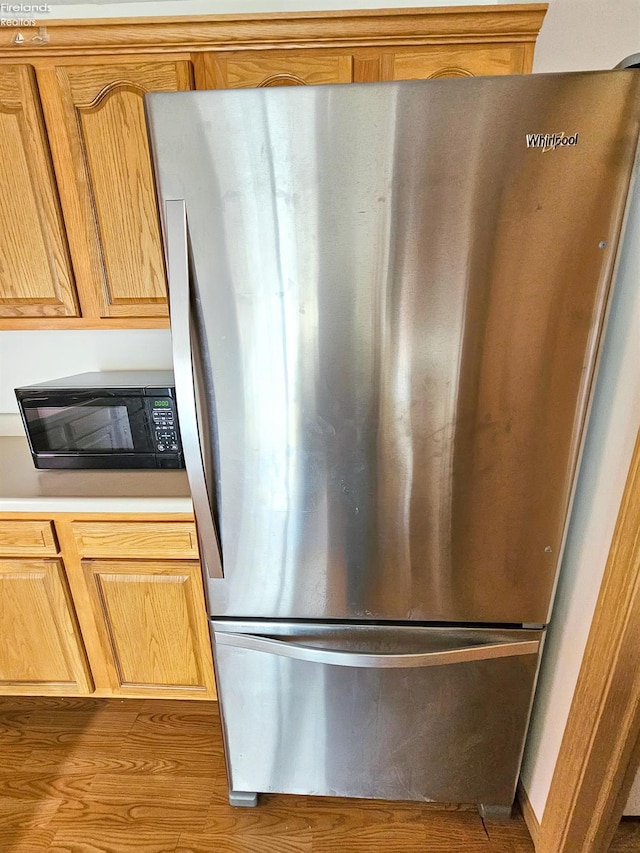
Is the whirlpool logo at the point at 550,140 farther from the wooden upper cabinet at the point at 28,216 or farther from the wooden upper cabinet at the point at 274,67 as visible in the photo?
the wooden upper cabinet at the point at 28,216

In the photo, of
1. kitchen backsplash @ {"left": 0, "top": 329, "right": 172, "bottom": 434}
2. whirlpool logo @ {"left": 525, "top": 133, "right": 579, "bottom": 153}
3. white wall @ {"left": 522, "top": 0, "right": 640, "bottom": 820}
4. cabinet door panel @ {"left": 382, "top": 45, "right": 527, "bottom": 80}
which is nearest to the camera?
whirlpool logo @ {"left": 525, "top": 133, "right": 579, "bottom": 153}

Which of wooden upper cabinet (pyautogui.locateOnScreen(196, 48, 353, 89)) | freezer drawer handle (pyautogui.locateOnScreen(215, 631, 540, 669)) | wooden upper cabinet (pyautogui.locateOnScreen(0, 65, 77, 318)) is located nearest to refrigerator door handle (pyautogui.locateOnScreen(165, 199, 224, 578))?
freezer drawer handle (pyautogui.locateOnScreen(215, 631, 540, 669))

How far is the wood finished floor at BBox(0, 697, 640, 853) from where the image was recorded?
144cm

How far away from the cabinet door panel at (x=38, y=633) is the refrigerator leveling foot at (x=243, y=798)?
0.59m

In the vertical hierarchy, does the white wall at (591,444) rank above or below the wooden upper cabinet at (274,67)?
below

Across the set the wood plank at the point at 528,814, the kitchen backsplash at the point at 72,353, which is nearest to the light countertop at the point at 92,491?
the kitchen backsplash at the point at 72,353

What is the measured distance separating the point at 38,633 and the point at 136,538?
0.50 m

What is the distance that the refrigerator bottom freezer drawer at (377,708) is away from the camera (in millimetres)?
1248

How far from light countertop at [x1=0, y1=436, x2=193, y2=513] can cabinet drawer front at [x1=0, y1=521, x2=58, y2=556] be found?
52 millimetres

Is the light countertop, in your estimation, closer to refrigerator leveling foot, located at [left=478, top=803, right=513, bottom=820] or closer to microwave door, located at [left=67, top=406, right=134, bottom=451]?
microwave door, located at [left=67, top=406, right=134, bottom=451]

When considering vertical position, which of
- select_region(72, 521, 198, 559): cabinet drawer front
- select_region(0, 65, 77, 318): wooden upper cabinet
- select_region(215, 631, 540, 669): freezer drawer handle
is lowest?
select_region(215, 631, 540, 669): freezer drawer handle

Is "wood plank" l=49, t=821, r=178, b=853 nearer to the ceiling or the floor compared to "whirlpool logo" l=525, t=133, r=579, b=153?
nearer to the floor

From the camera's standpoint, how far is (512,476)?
3.57 ft

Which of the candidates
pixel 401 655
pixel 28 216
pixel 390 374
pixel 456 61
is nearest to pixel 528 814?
pixel 401 655
